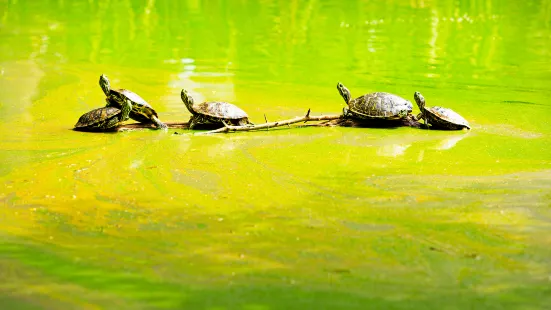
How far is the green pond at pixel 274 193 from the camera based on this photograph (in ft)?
12.3

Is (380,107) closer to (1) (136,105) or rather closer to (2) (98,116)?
(1) (136,105)

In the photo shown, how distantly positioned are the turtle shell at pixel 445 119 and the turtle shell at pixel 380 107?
24 cm

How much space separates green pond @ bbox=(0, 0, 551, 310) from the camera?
12.3 feet

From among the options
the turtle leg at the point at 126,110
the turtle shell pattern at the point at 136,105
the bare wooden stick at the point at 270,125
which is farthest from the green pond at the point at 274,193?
the turtle shell pattern at the point at 136,105

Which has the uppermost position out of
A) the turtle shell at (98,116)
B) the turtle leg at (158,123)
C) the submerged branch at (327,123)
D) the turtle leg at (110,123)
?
the turtle shell at (98,116)

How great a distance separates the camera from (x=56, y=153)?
657cm

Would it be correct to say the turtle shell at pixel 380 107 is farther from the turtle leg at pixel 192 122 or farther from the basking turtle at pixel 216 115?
the turtle leg at pixel 192 122

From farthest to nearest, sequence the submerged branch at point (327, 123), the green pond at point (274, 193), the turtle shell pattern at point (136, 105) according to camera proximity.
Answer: the submerged branch at point (327, 123), the turtle shell pattern at point (136, 105), the green pond at point (274, 193)

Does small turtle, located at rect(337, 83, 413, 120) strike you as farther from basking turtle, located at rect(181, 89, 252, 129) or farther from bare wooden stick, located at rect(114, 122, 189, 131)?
bare wooden stick, located at rect(114, 122, 189, 131)

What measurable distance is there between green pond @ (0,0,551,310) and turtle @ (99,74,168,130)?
0.26 meters

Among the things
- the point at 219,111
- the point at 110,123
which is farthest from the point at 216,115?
the point at 110,123

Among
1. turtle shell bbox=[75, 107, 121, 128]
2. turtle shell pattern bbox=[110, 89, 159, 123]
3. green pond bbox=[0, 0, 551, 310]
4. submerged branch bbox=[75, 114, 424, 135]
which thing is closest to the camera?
green pond bbox=[0, 0, 551, 310]

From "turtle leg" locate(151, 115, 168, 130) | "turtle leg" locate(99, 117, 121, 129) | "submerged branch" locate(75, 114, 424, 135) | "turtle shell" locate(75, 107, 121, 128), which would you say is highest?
"turtle shell" locate(75, 107, 121, 128)

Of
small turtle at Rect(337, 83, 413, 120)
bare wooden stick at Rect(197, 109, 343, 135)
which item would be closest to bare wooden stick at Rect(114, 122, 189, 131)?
bare wooden stick at Rect(197, 109, 343, 135)
